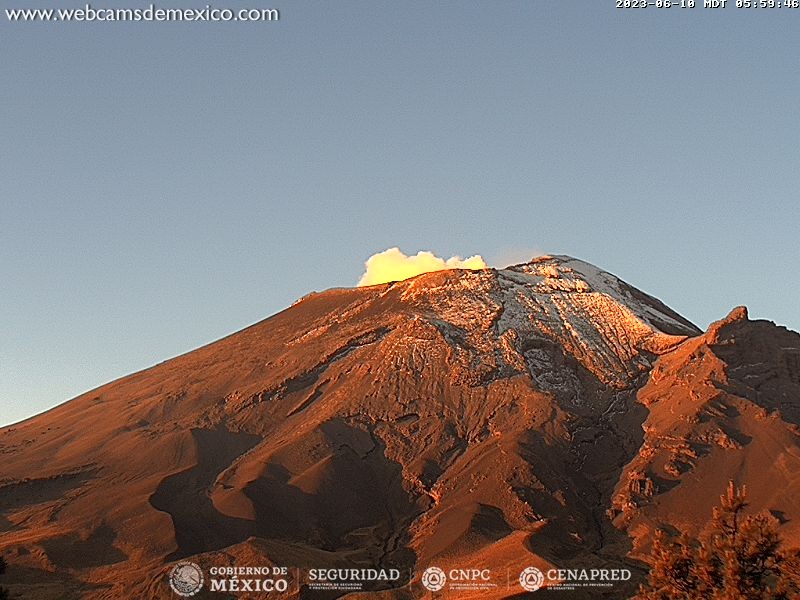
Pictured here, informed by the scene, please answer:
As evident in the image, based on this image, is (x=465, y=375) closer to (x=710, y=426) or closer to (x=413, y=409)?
(x=413, y=409)

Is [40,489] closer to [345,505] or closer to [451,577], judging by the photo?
[345,505]

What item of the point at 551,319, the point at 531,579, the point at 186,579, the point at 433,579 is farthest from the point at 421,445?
the point at 531,579

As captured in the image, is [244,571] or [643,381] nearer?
[244,571]

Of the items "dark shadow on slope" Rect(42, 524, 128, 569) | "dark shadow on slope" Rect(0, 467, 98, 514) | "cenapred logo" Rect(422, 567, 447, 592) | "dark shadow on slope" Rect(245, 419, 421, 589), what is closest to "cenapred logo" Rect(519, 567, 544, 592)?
"cenapred logo" Rect(422, 567, 447, 592)

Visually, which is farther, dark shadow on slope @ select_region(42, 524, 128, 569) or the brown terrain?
the brown terrain

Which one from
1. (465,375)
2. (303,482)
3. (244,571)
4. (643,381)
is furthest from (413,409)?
(244,571)

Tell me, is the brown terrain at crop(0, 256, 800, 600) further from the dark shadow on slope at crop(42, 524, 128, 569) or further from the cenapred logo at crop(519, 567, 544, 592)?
the cenapred logo at crop(519, 567, 544, 592)
